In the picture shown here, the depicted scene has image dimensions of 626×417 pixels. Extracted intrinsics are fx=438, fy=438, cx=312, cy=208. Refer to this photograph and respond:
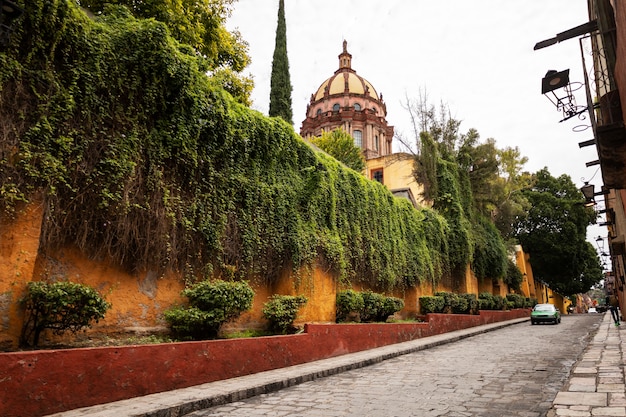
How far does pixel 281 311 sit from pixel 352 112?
131 feet

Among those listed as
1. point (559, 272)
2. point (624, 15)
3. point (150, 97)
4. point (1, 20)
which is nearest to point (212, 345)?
point (150, 97)

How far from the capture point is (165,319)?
7.91 meters

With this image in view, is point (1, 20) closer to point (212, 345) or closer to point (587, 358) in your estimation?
point (212, 345)

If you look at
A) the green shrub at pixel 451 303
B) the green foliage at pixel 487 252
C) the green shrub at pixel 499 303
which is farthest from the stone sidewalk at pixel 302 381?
the green shrub at pixel 499 303

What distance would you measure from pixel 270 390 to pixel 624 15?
690 centimetres

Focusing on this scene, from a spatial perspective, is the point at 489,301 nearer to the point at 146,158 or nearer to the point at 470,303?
the point at 470,303

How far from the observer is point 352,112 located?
155ft

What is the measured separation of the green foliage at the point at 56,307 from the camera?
580cm

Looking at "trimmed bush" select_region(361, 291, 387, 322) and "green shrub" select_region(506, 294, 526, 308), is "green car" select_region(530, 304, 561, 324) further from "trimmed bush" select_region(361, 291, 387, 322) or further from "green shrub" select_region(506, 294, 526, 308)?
"trimmed bush" select_region(361, 291, 387, 322)

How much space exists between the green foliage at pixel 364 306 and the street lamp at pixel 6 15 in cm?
974

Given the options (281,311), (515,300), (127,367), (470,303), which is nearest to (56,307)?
(127,367)

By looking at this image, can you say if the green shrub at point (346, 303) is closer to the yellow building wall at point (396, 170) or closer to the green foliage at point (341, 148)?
the green foliage at point (341, 148)

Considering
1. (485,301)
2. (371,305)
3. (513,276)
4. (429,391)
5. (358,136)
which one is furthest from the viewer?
(358,136)

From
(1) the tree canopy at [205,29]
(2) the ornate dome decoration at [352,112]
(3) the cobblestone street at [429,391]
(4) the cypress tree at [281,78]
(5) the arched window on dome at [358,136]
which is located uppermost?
(2) the ornate dome decoration at [352,112]
